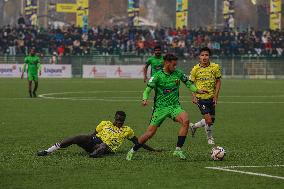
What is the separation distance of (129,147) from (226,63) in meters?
51.6

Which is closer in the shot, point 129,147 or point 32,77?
point 129,147

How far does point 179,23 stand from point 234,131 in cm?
5891

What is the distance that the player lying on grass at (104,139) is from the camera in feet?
55.0

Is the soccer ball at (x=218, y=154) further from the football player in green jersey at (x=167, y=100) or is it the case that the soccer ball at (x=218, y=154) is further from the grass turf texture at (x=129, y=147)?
the football player in green jersey at (x=167, y=100)

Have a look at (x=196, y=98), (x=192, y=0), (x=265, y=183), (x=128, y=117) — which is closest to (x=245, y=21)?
(x=192, y=0)

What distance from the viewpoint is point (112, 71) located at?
7044 cm

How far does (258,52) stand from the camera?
7362 centimetres

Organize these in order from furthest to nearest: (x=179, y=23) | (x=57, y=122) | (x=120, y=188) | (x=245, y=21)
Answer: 1. (x=245, y=21)
2. (x=179, y=23)
3. (x=57, y=122)
4. (x=120, y=188)

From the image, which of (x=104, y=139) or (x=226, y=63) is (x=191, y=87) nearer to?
(x=104, y=139)

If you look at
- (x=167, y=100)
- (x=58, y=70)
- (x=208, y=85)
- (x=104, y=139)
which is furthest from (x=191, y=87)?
(x=58, y=70)

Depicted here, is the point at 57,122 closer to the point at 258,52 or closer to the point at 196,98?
the point at 196,98

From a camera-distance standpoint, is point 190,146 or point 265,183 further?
point 190,146

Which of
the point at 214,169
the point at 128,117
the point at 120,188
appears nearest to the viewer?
the point at 120,188

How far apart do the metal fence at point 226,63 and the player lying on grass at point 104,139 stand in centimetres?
5192
